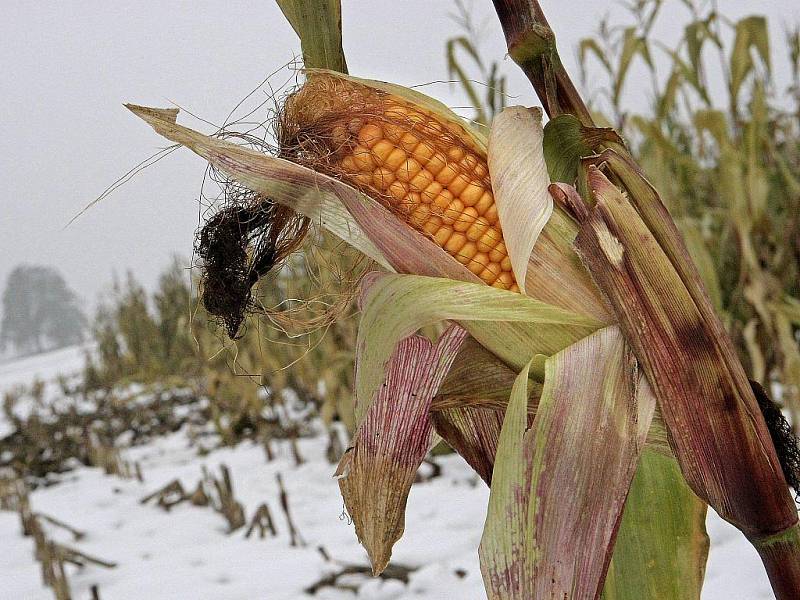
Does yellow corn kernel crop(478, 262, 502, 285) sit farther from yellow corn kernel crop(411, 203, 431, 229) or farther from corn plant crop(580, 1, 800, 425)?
corn plant crop(580, 1, 800, 425)

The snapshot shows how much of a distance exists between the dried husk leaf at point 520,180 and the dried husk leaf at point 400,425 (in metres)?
0.06

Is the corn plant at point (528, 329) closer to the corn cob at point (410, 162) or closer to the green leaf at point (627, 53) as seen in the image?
the corn cob at point (410, 162)

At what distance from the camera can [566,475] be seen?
0.34 meters

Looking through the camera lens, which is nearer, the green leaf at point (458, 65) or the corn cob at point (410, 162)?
the corn cob at point (410, 162)

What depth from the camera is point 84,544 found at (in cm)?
156

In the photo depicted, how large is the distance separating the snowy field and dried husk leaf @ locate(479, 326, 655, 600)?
24.2 inches

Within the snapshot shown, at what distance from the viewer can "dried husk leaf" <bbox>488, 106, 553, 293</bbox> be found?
1.30 feet

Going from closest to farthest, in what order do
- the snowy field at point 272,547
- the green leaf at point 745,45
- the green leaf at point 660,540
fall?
the green leaf at point 660,540, the snowy field at point 272,547, the green leaf at point 745,45

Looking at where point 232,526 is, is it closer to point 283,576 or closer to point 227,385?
point 283,576

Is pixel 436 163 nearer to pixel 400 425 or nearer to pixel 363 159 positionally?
pixel 363 159

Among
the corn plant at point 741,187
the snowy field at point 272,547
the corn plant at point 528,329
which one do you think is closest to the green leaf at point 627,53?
the corn plant at point 741,187

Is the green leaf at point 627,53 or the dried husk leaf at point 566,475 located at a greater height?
the green leaf at point 627,53

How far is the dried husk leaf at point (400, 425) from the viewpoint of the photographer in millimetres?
400

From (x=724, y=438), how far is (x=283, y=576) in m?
1.04
